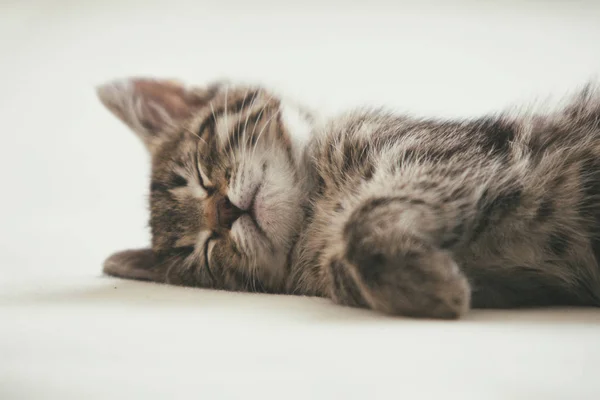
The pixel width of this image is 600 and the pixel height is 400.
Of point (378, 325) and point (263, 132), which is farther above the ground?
point (263, 132)

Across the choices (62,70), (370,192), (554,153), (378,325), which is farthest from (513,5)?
(62,70)

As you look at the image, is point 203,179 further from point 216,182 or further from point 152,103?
point 152,103

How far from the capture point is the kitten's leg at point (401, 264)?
1.03 metres

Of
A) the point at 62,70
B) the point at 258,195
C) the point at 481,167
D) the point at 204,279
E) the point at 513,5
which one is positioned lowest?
the point at 204,279

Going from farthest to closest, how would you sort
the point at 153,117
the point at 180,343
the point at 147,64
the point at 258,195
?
the point at 147,64
the point at 153,117
the point at 258,195
the point at 180,343

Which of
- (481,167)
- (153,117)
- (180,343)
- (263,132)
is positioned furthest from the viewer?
(153,117)

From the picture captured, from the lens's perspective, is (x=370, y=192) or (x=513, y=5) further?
(x=513, y=5)

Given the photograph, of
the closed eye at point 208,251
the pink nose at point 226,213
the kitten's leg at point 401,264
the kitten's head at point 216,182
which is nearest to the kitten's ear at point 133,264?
the kitten's head at point 216,182

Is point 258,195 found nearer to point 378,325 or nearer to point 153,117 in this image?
point 378,325

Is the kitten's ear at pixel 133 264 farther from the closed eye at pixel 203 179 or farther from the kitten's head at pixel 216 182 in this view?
the closed eye at pixel 203 179

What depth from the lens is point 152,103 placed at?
196cm

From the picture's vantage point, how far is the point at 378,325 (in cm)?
100

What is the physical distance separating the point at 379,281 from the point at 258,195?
50 cm

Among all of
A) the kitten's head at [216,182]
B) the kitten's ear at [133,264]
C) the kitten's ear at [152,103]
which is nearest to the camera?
the kitten's head at [216,182]
